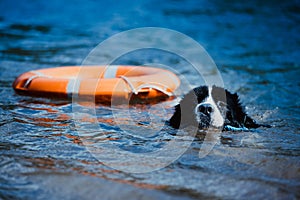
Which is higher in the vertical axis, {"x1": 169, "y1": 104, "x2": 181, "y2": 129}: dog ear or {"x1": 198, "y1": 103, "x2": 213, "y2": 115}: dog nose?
{"x1": 198, "y1": 103, "x2": 213, "y2": 115}: dog nose

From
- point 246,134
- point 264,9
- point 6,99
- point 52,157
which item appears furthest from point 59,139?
point 264,9

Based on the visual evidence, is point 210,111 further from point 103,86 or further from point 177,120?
point 103,86

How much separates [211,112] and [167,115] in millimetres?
969

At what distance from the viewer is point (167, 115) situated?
16.8 ft

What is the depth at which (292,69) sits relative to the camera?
831 centimetres

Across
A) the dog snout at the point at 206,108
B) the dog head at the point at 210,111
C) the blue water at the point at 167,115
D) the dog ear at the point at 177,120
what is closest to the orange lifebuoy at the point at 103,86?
the blue water at the point at 167,115

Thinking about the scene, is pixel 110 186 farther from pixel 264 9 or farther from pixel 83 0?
pixel 83 0

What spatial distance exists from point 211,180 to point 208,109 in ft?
4.56

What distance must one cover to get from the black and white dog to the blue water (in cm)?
21

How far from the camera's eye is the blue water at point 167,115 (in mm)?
2816

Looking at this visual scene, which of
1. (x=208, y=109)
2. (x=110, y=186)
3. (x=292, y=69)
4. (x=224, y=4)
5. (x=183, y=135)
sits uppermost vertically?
(x=224, y=4)

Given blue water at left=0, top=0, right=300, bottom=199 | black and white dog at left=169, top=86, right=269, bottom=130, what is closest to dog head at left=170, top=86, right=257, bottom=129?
black and white dog at left=169, top=86, right=269, bottom=130

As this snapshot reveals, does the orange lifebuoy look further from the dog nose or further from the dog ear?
the dog nose

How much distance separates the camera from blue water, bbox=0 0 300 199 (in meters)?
2.82
